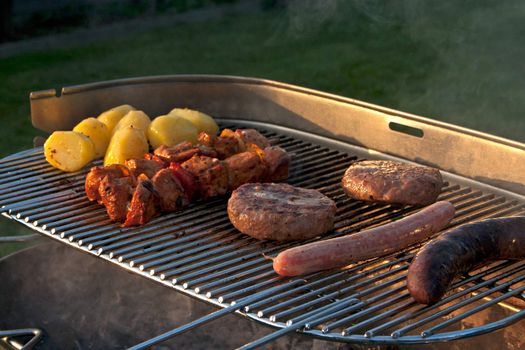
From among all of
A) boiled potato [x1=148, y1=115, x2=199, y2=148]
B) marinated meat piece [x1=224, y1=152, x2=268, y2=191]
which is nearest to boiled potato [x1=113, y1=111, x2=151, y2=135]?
boiled potato [x1=148, y1=115, x2=199, y2=148]

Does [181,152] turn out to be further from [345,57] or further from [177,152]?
[345,57]

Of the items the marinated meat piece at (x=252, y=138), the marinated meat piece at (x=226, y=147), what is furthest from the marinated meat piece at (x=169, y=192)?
the marinated meat piece at (x=252, y=138)

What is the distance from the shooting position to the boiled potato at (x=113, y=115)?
506 cm

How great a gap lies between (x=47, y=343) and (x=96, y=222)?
0.81 m

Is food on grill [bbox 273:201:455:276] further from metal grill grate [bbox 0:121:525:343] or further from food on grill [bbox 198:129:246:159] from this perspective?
food on grill [bbox 198:129:246:159]

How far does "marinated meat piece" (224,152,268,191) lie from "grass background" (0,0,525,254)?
4.88 meters

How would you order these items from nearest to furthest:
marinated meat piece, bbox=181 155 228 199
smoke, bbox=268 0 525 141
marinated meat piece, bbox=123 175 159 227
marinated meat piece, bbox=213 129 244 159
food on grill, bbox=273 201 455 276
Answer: food on grill, bbox=273 201 455 276
marinated meat piece, bbox=123 175 159 227
marinated meat piece, bbox=181 155 228 199
marinated meat piece, bbox=213 129 244 159
smoke, bbox=268 0 525 141

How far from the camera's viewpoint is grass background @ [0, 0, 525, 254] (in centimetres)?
1010

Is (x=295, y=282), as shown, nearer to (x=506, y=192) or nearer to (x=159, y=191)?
(x=159, y=191)

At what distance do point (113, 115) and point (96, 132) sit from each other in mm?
258

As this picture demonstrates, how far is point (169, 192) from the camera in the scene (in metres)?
4.07

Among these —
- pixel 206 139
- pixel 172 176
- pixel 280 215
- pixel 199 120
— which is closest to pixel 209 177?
pixel 172 176

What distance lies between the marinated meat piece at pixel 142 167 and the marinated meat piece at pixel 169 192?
15cm

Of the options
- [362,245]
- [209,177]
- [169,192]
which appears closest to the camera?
[362,245]
